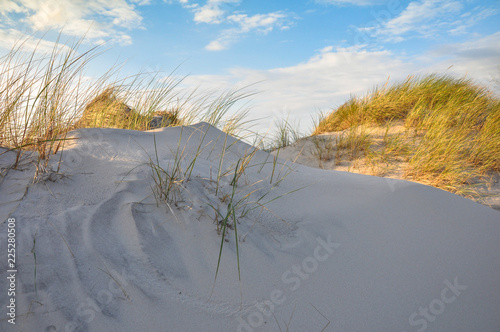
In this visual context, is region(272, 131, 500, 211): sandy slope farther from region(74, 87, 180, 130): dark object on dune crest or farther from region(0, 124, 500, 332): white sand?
region(74, 87, 180, 130): dark object on dune crest

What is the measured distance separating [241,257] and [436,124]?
13.5 feet

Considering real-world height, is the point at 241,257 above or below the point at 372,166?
below

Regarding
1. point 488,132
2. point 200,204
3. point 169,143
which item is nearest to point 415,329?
point 200,204

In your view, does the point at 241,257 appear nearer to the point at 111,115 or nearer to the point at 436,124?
the point at 111,115

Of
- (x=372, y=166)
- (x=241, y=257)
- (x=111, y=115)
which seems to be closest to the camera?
(x=241, y=257)

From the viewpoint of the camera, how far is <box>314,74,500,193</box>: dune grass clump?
3.65m

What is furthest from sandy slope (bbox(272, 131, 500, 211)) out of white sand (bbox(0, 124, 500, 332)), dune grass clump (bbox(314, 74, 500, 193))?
white sand (bbox(0, 124, 500, 332))

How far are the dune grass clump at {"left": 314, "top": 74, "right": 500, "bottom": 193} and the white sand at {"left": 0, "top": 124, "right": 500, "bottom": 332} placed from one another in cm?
190

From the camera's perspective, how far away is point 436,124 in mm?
4289

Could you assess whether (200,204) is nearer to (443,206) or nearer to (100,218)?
(100,218)

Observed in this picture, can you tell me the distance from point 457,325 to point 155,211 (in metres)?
1.50

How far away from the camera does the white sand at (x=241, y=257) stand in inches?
45.7

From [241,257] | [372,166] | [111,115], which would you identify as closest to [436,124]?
[372,166]

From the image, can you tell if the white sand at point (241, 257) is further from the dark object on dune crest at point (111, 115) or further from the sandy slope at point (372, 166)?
the dark object on dune crest at point (111, 115)
